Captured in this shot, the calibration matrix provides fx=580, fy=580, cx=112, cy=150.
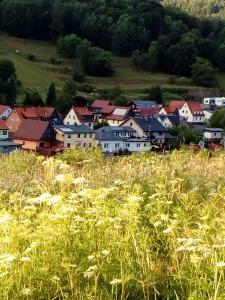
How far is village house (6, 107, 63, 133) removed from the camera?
112ft

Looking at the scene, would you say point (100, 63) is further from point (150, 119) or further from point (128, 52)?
point (150, 119)

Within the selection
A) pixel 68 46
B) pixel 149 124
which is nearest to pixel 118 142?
pixel 149 124

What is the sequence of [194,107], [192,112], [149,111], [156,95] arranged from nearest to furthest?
[149,111], [192,112], [194,107], [156,95]

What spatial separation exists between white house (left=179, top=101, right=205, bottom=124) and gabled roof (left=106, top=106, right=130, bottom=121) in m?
5.37

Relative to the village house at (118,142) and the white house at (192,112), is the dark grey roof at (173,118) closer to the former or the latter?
the white house at (192,112)

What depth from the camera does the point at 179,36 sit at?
65938mm

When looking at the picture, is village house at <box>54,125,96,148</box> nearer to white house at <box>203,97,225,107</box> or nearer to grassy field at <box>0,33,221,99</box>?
grassy field at <box>0,33,221,99</box>

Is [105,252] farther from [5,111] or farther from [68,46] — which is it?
[68,46]

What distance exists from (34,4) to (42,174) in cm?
6274

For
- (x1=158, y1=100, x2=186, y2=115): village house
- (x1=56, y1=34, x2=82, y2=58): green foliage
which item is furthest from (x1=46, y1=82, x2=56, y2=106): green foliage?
(x1=56, y1=34, x2=82, y2=58): green foliage

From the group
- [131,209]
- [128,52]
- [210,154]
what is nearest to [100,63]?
[128,52]

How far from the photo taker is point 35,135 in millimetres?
28688

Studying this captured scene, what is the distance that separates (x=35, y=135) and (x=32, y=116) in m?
6.46

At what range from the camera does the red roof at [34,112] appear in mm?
34812
